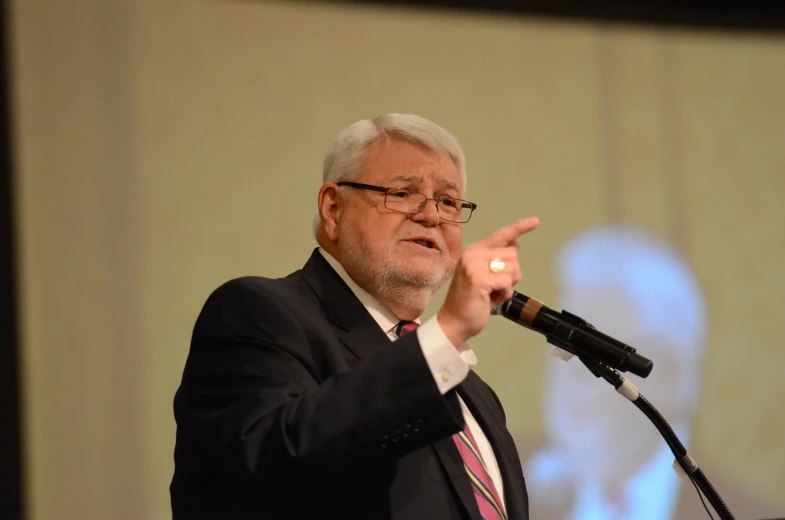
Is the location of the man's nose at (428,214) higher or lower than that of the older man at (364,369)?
higher

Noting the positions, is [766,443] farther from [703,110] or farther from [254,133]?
[254,133]

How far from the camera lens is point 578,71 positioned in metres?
3.30

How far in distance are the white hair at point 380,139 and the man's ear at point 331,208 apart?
0.03 m

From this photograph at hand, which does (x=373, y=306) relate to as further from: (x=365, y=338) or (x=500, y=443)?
(x=500, y=443)

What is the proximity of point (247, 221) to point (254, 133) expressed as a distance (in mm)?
297

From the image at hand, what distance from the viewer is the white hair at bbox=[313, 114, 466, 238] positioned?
224 cm

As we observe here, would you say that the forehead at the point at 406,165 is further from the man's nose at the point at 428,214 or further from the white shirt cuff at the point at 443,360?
the white shirt cuff at the point at 443,360

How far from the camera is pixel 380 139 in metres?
2.24

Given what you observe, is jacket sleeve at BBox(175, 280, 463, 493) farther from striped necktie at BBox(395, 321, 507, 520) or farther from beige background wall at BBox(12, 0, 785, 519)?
beige background wall at BBox(12, 0, 785, 519)

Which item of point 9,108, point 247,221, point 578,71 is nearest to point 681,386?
point 578,71

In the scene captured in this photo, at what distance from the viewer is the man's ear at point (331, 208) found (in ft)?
7.43

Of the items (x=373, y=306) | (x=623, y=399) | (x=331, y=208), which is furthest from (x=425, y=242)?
(x=623, y=399)

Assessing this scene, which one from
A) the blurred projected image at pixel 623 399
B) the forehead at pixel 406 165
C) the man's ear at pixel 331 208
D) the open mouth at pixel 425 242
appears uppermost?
the forehead at pixel 406 165

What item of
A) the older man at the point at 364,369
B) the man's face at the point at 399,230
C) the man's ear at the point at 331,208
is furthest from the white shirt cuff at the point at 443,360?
the man's ear at the point at 331,208
